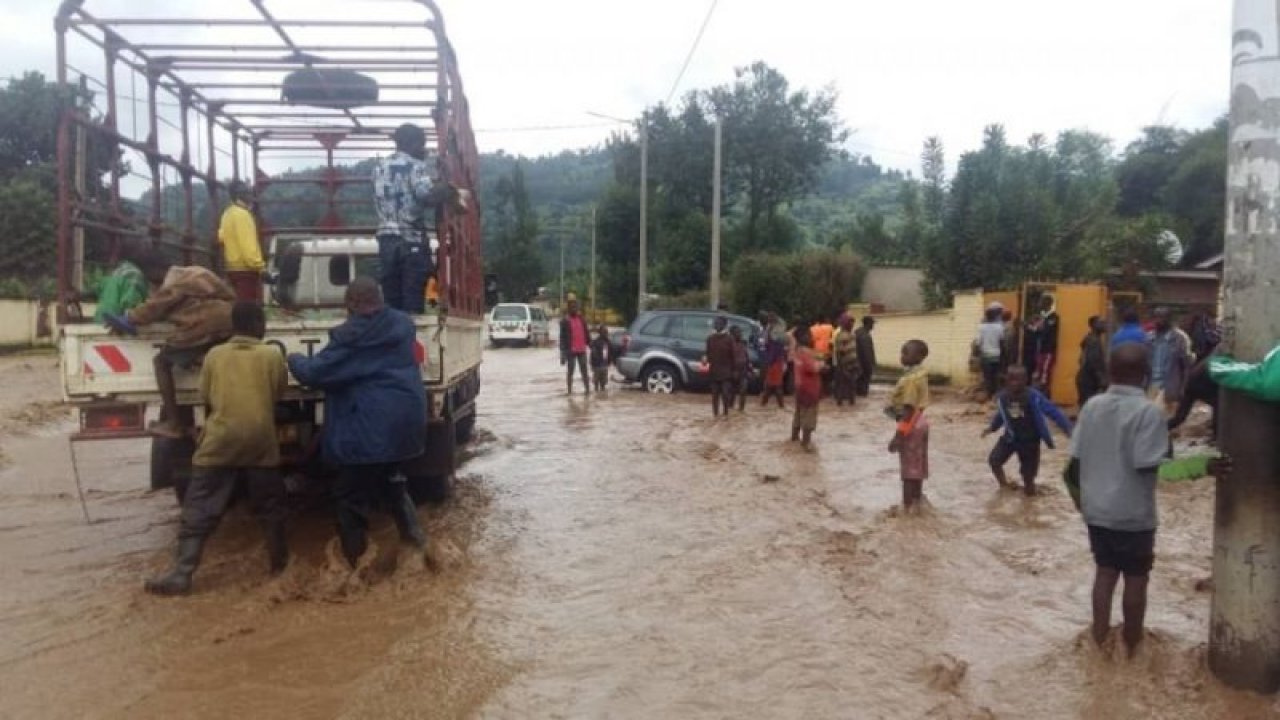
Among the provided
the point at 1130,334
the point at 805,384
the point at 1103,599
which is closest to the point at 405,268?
the point at 1103,599

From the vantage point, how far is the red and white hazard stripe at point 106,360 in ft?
18.8

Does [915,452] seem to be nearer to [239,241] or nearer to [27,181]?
[239,241]

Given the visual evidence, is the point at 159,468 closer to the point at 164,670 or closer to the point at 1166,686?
the point at 164,670

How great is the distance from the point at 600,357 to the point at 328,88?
9.97m

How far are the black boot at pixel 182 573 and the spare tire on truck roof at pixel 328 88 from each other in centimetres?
441

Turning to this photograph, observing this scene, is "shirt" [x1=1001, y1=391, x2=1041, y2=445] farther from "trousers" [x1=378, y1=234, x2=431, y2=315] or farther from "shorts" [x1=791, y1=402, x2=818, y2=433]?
"trousers" [x1=378, y1=234, x2=431, y2=315]

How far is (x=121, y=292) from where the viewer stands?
6.14 meters

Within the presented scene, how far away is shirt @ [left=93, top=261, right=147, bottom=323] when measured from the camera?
19.9ft

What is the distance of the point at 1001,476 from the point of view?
8617 millimetres

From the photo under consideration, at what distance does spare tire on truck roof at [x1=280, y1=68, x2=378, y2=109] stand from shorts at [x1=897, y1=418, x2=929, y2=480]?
17.9 feet

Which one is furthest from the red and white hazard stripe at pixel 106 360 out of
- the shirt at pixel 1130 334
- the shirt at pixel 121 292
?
the shirt at pixel 1130 334

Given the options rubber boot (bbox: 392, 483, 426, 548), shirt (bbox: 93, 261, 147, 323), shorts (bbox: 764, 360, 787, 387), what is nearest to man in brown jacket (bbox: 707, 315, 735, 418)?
shorts (bbox: 764, 360, 787, 387)

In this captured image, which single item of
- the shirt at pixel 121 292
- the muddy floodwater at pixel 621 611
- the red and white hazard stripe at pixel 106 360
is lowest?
the muddy floodwater at pixel 621 611

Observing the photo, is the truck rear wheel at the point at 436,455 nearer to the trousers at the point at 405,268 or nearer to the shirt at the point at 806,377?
the trousers at the point at 405,268
